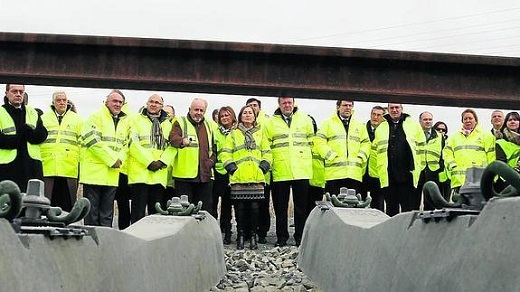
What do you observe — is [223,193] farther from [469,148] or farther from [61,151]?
[469,148]

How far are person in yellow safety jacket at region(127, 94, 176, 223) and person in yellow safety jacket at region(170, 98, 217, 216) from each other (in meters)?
0.16

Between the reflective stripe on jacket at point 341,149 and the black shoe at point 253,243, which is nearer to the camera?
the black shoe at point 253,243

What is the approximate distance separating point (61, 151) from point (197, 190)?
1857 mm

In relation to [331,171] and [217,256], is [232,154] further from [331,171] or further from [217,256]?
[217,256]

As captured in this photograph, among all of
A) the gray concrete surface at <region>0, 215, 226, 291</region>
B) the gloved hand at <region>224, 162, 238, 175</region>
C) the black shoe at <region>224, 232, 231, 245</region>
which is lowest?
the black shoe at <region>224, 232, 231, 245</region>

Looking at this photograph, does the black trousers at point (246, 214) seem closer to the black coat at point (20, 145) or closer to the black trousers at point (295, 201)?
the black trousers at point (295, 201)

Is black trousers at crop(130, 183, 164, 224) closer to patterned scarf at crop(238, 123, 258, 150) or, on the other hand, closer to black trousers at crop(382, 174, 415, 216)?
patterned scarf at crop(238, 123, 258, 150)

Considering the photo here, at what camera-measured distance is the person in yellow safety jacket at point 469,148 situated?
37.6 feet

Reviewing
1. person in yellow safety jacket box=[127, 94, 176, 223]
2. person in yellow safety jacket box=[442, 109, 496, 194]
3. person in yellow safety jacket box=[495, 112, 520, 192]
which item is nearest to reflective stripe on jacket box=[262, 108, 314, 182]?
person in yellow safety jacket box=[127, 94, 176, 223]

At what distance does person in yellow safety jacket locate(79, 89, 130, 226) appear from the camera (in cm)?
937

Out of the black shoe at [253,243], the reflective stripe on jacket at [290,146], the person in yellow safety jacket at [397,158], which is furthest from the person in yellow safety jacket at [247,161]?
the person in yellow safety jacket at [397,158]

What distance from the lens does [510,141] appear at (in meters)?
11.2

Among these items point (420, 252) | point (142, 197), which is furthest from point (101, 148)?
point (420, 252)

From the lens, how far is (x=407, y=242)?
3.77 meters
